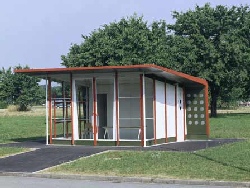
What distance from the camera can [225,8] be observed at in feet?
177

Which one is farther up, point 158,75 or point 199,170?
point 158,75

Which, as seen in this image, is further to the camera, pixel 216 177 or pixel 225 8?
pixel 225 8

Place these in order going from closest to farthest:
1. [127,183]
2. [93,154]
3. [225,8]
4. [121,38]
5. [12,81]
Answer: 1. [127,183]
2. [93,154]
3. [121,38]
4. [225,8]
5. [12,81]

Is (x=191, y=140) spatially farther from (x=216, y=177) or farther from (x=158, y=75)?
(x=216, y=177)

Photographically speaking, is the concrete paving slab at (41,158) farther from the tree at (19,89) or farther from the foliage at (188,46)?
the tree at (19,89)

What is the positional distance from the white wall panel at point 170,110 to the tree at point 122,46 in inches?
884

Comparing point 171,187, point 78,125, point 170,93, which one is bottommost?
point 171,187

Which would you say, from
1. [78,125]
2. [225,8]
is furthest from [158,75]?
[225,8]

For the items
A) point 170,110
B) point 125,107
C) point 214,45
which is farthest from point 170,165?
point 214,45

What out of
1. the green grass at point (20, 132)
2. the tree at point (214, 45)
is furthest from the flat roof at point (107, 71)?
the tree at point (214, 45)

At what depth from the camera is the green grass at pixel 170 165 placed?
40.7ft

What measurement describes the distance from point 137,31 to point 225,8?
1202 centimetres

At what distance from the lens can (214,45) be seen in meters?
52.0

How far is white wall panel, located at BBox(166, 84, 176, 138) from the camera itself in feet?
74.3
